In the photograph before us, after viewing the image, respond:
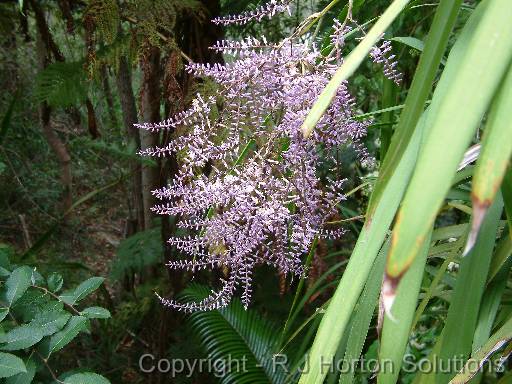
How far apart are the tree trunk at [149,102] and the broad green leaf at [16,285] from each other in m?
0.37

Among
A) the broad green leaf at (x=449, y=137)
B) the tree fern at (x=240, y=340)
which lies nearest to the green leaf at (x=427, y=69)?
the broad green leaf at (x=449, y=137)

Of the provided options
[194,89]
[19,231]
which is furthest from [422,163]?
[19,231]

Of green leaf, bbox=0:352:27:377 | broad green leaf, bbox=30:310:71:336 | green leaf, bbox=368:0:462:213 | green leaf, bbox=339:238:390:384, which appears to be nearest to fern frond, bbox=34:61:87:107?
broad green leaf, bbox=30:310:71:336

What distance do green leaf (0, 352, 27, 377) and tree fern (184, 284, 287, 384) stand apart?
2.44ft

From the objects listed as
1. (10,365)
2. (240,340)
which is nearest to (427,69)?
(10,365)

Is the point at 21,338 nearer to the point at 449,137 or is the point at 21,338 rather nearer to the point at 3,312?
the point at 3,312

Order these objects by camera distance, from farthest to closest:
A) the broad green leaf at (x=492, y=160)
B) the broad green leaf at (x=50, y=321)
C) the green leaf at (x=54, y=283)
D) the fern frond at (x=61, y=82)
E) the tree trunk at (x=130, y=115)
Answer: the tree trunk at (x=130, y=115) → the fern frond at (x=61, y=82) → the green leaf at (x=54, y=283) → the broad green leaf at (x=50, y=321) → the broad green leaf at (x=492, y=160)

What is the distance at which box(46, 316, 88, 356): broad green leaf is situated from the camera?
0.76m

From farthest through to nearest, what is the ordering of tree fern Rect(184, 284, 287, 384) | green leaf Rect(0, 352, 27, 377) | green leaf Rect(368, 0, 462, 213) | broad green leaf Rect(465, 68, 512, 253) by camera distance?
tree fern Rect(184, 284, 287, 384)
green leaf Rect(0, 352, 27, 377)
green leaf Rect(368, 0, 462, 213)
broad green leaf Rect(465, 68, 512, 253)

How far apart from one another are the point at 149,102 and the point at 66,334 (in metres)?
0.64

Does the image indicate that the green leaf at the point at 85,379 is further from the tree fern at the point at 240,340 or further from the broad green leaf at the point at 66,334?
the tree fern at the point at 240,340

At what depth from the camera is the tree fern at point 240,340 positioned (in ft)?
4.60

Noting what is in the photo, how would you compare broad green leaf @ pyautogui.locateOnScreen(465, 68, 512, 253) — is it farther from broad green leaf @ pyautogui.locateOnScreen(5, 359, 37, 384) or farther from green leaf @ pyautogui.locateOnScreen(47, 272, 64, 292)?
green leaf @ pyautogui.locateOnScreen(47, 272, 64, 292)

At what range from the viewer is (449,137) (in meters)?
0.24
